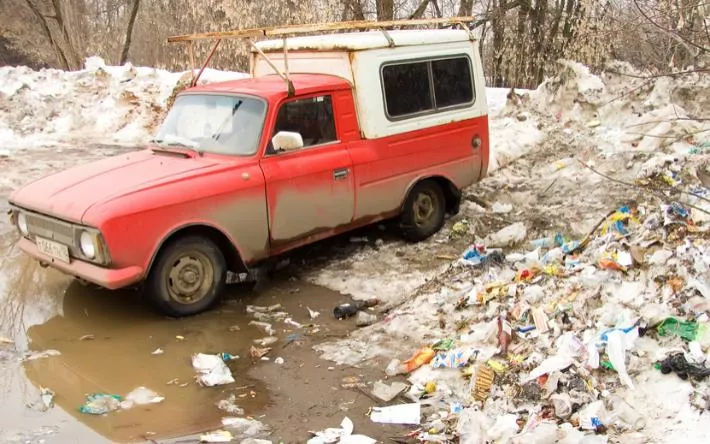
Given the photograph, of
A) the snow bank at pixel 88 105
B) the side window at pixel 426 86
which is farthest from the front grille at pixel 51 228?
the snow bank at pixel 88 105

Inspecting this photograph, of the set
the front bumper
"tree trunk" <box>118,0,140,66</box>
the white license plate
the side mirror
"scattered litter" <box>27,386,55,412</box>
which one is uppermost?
"tree trunk" <box>118,0,140,66</box>

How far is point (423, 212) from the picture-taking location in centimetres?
782

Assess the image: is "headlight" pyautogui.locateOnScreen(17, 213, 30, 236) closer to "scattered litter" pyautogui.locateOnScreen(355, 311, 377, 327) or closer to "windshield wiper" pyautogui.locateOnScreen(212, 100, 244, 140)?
"windshield wiper" pyautogui.locateOnScreen(212, 100, 244, 140)

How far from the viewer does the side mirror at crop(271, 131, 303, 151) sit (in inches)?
235

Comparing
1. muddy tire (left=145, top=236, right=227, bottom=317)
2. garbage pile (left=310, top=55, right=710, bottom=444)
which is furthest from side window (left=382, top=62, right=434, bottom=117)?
muddy tire (left=145, top=236, right=227, bottom=317)

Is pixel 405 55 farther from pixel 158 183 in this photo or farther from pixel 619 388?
pixel 619 388

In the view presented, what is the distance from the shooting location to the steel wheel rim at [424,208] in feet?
→ 25.2

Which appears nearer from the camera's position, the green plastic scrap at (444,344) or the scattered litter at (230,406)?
the scattered litter at (230,406)

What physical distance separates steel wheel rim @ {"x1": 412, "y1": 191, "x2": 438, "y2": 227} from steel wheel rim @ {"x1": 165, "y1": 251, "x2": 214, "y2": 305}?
2.73 meters

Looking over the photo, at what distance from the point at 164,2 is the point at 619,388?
19647mm

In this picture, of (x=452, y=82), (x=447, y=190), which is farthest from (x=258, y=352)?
(x=452, y=82)

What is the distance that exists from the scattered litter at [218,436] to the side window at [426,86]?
4.02 metres

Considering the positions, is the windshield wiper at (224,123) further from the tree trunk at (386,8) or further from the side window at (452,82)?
the tree trunk at (386,8)

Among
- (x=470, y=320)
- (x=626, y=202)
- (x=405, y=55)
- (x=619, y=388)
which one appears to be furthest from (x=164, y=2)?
(x=619, y=388)
